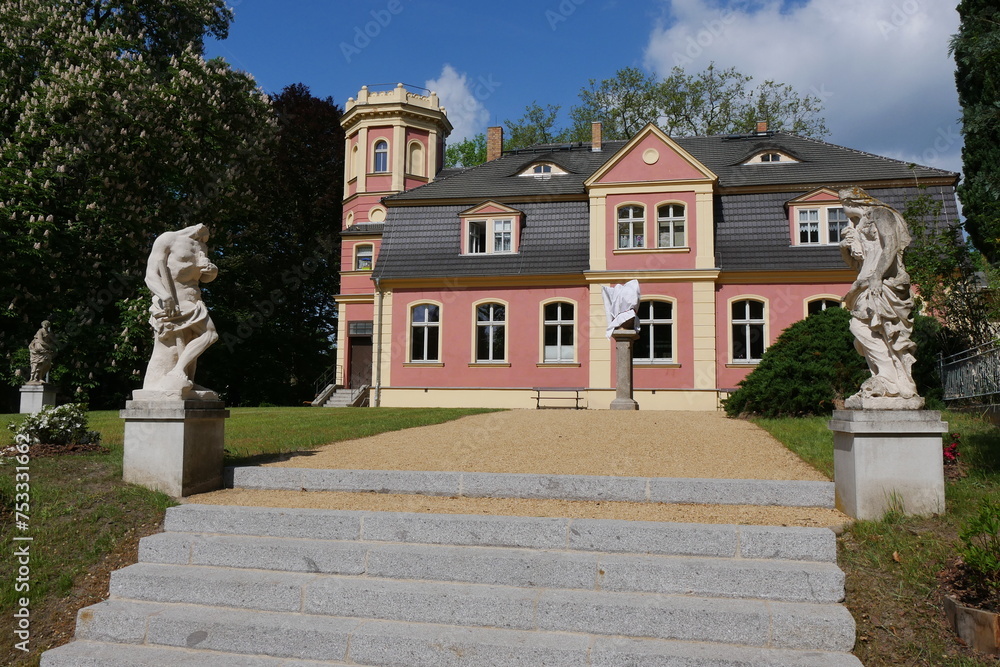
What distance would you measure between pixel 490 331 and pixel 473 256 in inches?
101

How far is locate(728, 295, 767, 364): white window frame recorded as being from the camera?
22.0 meters

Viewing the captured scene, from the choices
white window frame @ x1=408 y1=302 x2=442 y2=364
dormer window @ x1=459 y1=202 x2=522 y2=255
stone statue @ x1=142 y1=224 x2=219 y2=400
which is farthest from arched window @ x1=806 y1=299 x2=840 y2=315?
stone statue @ x1=142 y1=224 x2=219 y2=400

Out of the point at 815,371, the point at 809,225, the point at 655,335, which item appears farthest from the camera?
the point at 655,335

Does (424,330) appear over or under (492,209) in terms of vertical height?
under

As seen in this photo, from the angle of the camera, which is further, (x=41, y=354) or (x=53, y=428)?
(x=41, y=354)

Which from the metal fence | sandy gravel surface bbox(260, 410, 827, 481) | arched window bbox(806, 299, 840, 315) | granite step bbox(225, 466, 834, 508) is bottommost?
granite step bbox(225, 466, 834, 508)

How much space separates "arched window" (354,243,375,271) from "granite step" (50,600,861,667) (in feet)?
79.2

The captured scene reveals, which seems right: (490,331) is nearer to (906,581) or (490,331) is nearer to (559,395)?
(559,395)

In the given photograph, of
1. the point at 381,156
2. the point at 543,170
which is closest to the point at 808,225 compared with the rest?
the point at 543,170

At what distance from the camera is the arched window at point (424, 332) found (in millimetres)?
24234

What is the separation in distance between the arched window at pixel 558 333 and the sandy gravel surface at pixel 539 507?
660 inches

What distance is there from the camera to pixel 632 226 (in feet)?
75.6

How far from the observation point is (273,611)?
4895mm

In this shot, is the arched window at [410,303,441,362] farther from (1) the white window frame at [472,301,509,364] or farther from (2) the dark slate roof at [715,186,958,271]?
(2) the dark slate roof at [715,186,958,271]
